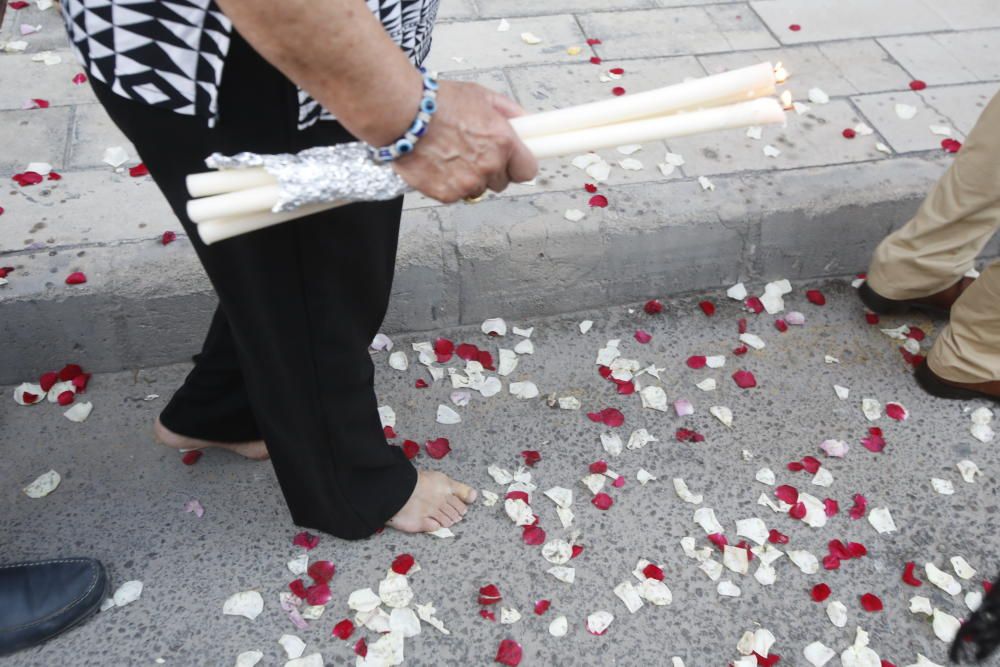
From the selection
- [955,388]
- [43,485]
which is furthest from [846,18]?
[43,485]

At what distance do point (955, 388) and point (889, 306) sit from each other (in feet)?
1.19

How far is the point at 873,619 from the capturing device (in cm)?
210

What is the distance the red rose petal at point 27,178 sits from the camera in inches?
106

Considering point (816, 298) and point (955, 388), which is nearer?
point (955, 388)

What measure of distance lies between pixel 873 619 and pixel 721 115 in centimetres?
139

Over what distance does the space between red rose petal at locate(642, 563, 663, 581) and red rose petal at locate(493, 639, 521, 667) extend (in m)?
0.37

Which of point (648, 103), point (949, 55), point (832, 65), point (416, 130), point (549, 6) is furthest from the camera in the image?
point (549, 6)

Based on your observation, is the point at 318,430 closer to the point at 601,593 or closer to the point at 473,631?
the point at 473,631

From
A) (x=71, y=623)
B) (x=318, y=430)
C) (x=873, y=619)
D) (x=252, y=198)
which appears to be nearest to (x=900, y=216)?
(x=873, y=619)

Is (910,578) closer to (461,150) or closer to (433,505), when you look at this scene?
(433,505)

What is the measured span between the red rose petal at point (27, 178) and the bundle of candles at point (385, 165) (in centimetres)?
172

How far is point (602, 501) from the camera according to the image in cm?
230

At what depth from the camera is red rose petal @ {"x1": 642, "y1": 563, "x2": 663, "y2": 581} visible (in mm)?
2152

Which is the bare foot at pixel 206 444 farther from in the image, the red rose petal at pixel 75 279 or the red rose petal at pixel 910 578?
the red rose petal at pixel 910 578
